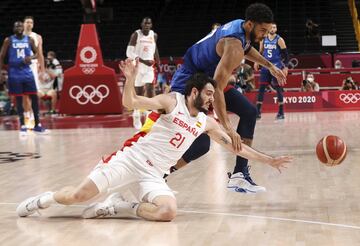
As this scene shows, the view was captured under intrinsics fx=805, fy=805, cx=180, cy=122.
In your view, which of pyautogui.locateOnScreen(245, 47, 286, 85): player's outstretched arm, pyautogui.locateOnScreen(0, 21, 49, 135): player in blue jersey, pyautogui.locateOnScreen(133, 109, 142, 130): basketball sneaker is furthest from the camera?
pyautogui.locateOnScreen(133, 109, 142, 130): basketball sneaker

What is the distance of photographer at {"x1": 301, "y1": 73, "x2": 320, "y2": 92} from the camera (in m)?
18.4

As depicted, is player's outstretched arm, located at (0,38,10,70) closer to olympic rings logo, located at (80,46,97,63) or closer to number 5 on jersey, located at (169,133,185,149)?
olympic rings logo, located at (80,46,97,63)

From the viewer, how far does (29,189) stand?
7211mm

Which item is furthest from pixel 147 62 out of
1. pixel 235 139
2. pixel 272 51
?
pixel 235 139

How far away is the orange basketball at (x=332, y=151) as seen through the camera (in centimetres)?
621

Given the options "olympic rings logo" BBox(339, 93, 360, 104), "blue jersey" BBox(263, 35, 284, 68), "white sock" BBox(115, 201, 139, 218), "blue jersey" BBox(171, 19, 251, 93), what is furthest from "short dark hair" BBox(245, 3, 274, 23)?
"olympic rings logo" BBox(339, 93, 360, 104)

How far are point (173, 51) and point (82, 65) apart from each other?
10.4 meters

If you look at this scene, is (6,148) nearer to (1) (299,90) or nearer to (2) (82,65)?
(2) (82,65)

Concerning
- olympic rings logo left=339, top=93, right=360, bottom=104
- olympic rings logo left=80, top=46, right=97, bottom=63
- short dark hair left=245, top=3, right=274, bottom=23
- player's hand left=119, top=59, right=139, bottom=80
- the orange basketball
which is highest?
short dark hair left=245, top=3, right=274, bottom=23

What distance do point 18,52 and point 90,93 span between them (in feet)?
11.8

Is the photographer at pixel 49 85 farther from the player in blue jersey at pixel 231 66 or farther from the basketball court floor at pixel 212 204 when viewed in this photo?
the player in blue jersey at pixel 231 66

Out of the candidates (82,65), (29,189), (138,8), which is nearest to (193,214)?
(29,189)

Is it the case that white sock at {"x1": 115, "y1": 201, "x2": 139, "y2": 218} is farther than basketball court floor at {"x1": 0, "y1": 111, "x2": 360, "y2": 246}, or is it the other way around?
white sock at {"x1": 115, "y1": 201, "x2": 139, "y2": 218}

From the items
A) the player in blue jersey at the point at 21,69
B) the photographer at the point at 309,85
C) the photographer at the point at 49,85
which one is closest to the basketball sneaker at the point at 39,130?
the player in blue jersey at the point at 21,69
